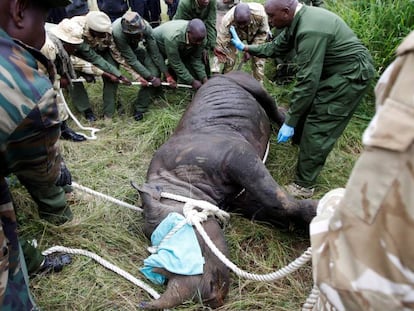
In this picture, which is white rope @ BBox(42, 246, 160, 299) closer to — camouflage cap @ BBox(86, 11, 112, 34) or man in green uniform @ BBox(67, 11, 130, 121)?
man in green uniform @ BBox(67, 11, 130, 121)

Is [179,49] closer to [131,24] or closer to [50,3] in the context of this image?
[131,24]

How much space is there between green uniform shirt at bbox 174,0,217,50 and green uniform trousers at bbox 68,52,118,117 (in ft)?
4.40

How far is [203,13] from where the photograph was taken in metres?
5.67

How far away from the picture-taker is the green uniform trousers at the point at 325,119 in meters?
3.39

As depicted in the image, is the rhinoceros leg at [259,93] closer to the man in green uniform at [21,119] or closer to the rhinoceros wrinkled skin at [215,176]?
the rhinoceros wrinkled skin at [215,176]

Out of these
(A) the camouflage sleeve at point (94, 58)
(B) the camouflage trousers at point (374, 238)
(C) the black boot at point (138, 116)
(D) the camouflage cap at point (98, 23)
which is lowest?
(C) the black boot at point (138, 116)

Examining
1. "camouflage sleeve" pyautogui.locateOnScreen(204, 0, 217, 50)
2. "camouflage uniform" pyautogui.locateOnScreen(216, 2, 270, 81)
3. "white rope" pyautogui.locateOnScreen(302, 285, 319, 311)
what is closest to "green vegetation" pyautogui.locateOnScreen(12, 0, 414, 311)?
"camouflage uniform" pyautogui.locateOnScreen(216, 2, 270, 81)

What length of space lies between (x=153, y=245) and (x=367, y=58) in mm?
2404

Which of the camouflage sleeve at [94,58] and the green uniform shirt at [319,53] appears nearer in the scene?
the green uniform shirt at [319,53]

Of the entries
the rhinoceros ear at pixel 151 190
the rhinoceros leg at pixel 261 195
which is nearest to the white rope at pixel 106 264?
the rhinoceros ear at pixel 151 190

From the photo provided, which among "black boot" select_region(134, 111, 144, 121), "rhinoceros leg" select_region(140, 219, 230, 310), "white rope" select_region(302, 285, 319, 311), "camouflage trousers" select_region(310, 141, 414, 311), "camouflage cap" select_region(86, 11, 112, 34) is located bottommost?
"black boot" select_region(134, 111, 144, 121)

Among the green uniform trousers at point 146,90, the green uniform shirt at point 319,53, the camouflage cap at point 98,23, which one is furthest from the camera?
the green uniform trousers at point 146,90

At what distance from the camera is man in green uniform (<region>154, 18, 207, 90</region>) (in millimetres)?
4828

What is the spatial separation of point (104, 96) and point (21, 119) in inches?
153
